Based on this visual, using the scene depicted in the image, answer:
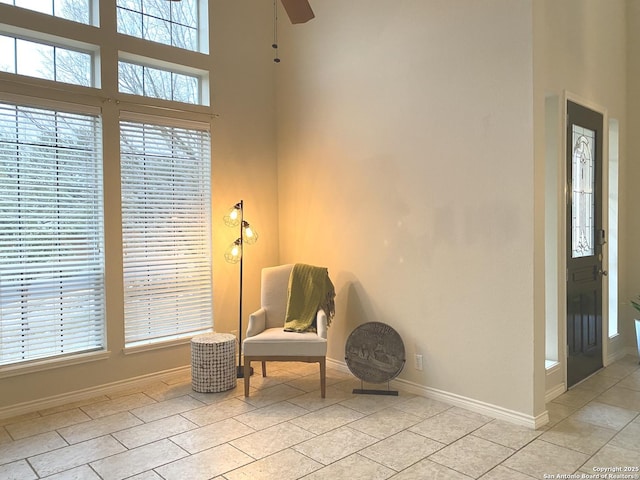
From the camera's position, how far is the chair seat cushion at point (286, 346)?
370 centimetres

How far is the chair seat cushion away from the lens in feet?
12.1

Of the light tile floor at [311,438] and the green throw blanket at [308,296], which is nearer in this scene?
the light tile floor at [311,438]

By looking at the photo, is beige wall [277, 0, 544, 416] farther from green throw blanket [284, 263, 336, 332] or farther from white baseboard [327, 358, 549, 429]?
green throw blanket [284, 263, 336, 332]

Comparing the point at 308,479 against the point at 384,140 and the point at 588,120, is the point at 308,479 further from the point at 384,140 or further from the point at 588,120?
the point at 588,120

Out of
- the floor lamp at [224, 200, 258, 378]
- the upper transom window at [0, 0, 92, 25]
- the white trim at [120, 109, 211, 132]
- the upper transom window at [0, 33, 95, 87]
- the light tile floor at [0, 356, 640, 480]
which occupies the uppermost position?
the upper transom window at [0, 0, 92, 25]

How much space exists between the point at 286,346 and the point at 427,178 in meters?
1.64

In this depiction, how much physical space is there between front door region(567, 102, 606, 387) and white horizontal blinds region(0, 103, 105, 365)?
369 cm

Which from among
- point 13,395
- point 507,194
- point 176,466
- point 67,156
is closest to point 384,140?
point 507,194

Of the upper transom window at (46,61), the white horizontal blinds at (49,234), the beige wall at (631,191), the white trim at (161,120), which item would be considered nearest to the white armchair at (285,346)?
the white horizontal blinds at (49,234)

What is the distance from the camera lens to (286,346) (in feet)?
12.2

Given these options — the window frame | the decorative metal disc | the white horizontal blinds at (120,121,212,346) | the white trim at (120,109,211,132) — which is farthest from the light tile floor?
the white trim at (120,109,211,132)

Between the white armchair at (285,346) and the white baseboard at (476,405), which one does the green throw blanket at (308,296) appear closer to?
the white armchair at (285,346)

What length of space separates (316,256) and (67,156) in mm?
2228

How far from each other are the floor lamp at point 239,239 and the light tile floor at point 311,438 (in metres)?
0.59
